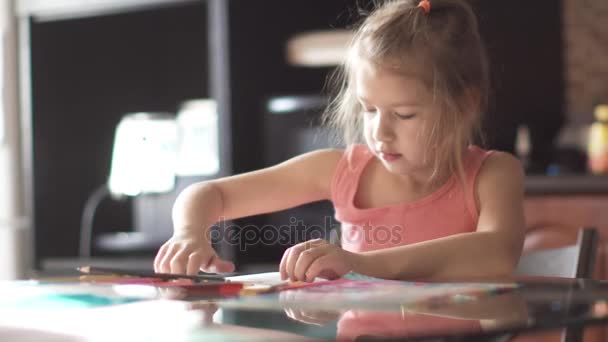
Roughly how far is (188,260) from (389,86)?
36cm

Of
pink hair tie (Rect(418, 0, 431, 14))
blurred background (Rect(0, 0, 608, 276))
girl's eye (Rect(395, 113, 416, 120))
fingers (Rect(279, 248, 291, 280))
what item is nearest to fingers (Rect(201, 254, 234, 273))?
fingers (Rect(279, 248, 291, 280))

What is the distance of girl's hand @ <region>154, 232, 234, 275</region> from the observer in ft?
2.74

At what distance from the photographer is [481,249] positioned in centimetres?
88

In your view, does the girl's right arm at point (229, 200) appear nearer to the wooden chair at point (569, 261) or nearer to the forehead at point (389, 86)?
the forehead at point (389, 86)

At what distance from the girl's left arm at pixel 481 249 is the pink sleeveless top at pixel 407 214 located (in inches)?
1.4

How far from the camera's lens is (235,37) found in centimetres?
262

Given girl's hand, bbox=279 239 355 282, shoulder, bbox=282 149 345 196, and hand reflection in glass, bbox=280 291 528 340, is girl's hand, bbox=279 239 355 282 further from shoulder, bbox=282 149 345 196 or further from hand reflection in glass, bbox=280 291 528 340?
shoulder, bbox=282 149 345 196

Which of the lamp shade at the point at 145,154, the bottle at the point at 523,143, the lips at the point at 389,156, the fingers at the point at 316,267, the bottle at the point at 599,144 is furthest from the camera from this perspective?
the lamp shade at the point at 145,154

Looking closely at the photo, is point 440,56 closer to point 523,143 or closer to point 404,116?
point 404,116

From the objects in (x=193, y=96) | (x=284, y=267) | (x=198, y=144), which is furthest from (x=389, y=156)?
(x=193, y=96)

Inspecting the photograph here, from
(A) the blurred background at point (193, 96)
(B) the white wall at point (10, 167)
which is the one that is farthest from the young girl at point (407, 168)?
(B) the white wall at point (10, 167)

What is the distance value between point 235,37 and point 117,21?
0.58 m

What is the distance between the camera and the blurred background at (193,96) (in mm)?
2660

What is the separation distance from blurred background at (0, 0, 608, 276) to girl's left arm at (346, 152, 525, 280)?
1.48 metres
